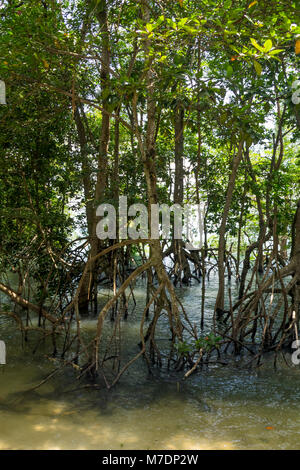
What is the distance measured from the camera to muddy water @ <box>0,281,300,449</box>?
3721mm

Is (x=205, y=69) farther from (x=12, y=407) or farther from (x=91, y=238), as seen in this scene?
(x=12, y=407)

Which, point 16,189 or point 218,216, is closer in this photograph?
point 16,189

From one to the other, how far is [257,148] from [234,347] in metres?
7.46

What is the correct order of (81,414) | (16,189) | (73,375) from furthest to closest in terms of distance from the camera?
(16,189)
(73,375)
(81,414)

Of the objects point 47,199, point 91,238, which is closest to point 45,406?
point 91,238

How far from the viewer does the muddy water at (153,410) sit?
3721mm

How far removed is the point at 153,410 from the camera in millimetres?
4219

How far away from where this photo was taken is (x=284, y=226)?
23.0 feet

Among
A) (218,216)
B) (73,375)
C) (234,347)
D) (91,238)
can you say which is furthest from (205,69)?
(73,375)

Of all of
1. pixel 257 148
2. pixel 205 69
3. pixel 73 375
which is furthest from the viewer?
pixel 257 148

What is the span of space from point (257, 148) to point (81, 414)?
30.3 ft
